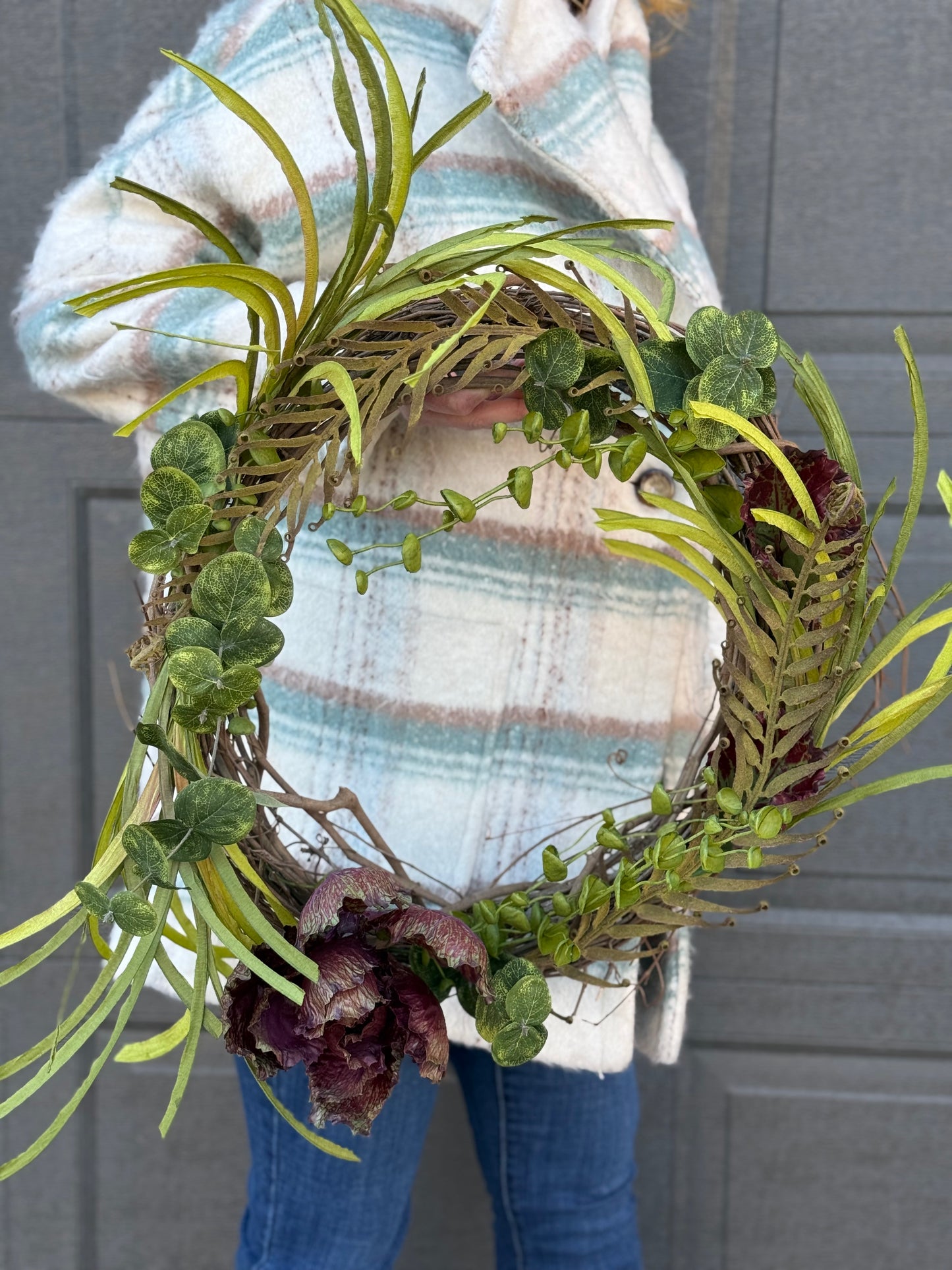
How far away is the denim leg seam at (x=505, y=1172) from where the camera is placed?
0.74 m

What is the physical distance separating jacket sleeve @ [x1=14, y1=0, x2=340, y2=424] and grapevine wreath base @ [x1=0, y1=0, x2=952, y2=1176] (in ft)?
0.60

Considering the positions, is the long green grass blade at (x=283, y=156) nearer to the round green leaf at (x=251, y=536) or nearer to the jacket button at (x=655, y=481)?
the round green leaf at (x=251, y=536)

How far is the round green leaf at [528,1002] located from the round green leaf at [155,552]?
0.22m

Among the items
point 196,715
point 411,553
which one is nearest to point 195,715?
point 196,715

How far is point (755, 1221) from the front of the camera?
1.09 m

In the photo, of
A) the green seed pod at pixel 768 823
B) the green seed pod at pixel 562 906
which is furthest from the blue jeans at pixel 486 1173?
the green seed pod at pixel 768 823

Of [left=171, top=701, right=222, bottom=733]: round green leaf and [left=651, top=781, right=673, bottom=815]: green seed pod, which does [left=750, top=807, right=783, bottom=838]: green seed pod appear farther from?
[left=171, top=701, right=222, bottom=733]: round green leaf

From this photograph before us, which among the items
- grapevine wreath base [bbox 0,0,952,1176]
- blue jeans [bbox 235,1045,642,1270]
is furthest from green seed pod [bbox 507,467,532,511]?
blue jeans [bbox 235,1045,642,1270]

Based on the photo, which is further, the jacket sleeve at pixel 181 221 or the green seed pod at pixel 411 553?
the jacket sleeve at pixel 181 221

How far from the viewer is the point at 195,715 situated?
375 millimetres

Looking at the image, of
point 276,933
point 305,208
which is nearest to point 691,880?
point 276,933

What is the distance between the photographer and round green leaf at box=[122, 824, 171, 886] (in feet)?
1.17

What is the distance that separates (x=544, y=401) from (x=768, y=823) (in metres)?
0.19

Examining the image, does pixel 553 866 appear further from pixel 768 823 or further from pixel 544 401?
pixel 544 401
